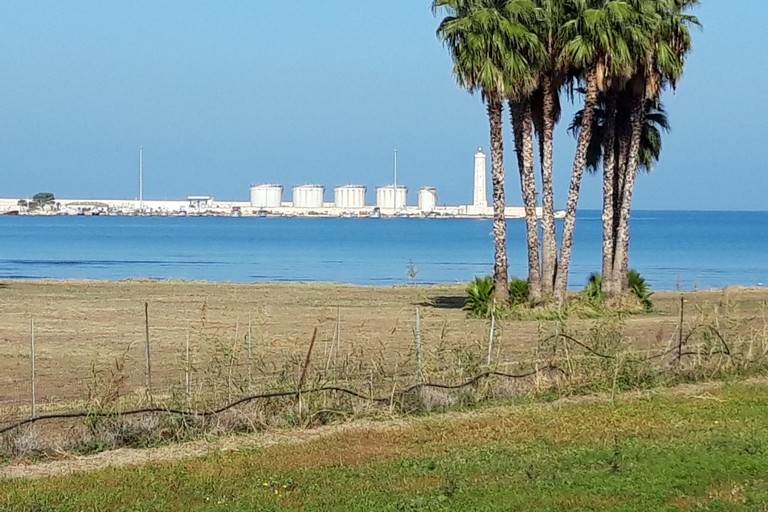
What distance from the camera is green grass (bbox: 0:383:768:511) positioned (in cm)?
931

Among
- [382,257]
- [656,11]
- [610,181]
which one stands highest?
[656,11]

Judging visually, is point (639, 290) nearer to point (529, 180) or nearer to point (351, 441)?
point (529, 180)

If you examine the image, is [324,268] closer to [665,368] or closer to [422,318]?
[422,318]

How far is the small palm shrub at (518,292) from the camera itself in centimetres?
2964

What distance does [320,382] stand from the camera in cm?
1389

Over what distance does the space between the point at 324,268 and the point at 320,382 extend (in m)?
55.9

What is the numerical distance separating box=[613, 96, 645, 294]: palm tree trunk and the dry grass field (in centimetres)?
169

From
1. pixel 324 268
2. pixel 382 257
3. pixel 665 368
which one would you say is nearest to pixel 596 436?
pixel 665 368

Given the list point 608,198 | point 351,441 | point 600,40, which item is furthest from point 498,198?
point 351,441

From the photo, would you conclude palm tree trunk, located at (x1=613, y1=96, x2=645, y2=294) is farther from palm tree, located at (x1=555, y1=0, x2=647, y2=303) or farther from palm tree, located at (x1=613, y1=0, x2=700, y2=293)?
palm tree, located at (x1=555, y1=0, x2=647, y2=303)

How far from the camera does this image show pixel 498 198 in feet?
95.8

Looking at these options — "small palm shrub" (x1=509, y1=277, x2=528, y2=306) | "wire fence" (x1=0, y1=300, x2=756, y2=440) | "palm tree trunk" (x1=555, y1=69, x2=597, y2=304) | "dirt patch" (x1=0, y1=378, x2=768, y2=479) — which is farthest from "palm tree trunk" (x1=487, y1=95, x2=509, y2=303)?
"dirt patch" (x1=0, y1=378, x2=768, y2=479)

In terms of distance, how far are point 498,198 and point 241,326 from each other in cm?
699

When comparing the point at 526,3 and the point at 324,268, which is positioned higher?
the point at 526,3
